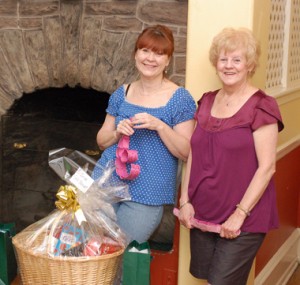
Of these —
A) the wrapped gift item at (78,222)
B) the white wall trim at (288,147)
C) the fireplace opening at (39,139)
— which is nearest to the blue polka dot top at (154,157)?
the wrapped gift item at (78,222)

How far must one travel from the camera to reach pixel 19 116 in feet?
12.4

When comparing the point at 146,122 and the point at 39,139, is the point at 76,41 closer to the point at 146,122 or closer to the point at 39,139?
the point at 39,139

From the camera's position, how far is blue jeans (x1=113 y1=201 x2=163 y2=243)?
2.17 metres

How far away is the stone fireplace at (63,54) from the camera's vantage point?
10.6ft

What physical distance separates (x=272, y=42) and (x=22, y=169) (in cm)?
194

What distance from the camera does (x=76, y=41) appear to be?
11.2ft

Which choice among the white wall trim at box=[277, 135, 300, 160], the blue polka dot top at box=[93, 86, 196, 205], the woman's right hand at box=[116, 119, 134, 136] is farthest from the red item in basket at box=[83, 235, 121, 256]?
the white wall trim at box=[277, 135, 300, 160]

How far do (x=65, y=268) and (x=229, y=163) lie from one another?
2.04 feet

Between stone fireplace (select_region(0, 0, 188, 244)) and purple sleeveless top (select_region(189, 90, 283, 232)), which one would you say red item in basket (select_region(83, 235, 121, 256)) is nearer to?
purple sleeveless top (select_region(189, 90, 283, 232))

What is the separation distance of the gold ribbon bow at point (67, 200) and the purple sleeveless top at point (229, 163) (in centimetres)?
41

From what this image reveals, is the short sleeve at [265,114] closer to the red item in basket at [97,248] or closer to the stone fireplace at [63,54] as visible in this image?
the red item in basket at [97,248]

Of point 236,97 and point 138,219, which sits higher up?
point 236,97

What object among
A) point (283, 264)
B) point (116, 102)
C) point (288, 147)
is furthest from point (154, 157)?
point (283, 264)

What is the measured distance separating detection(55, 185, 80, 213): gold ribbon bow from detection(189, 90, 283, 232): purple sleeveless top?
41cm
